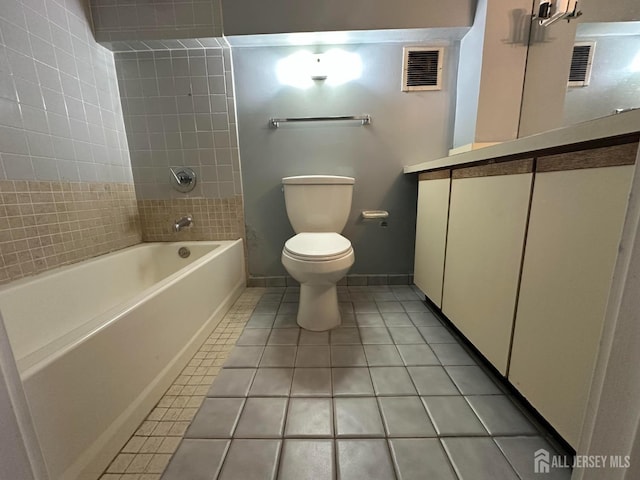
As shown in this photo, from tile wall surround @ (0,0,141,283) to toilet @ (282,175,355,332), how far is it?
1093 millimetres

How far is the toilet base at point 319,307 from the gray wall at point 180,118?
0.95 meters

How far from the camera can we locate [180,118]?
5.72ft

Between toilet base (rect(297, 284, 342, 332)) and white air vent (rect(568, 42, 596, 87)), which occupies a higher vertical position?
white air vent (rect(568, 42, 596, 87))

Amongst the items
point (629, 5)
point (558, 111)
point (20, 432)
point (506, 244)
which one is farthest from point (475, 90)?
point (20, 432)

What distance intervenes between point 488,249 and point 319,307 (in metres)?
0.80

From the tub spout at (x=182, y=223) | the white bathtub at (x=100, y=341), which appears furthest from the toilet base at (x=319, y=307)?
the tub spout at (x=182, y=223)

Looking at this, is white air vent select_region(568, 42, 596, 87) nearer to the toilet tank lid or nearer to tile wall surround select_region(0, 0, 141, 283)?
the toilet tank lid

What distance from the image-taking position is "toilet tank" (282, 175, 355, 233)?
1606 mm

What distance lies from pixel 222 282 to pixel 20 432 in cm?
123

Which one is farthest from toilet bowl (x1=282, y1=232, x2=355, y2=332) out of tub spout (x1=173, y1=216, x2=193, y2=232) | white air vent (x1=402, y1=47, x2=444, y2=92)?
white air vent (x1=402, y1=47, x2=444, y2=92)

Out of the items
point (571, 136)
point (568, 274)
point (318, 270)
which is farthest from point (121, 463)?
point (571, 136)

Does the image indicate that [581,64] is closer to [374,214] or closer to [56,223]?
[374,214]

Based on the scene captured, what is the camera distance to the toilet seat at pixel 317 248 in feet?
3.85

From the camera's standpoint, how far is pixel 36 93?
3.83ft
